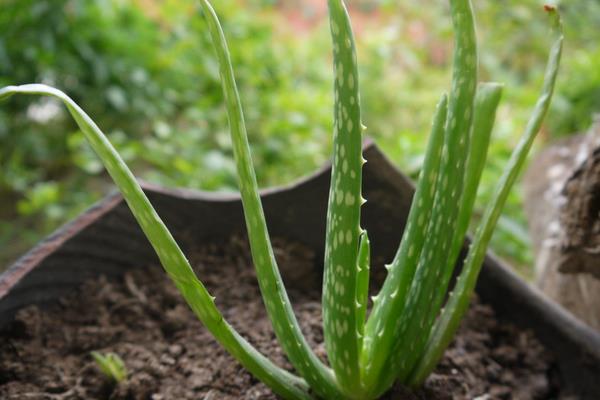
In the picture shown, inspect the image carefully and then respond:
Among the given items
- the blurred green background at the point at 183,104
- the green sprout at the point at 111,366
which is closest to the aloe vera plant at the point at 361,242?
the green sprout at the point at 111,366

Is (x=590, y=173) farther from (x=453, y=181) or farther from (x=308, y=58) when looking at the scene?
(x=308, y=58)

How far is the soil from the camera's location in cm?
56

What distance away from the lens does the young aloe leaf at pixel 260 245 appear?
42 cm

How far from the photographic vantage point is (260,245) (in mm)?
453

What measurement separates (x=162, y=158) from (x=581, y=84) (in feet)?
3.37

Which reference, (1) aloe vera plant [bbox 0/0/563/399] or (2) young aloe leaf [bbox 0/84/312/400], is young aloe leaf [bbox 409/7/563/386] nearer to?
(1) aloe vera plant [bbox 0/0/563/399]

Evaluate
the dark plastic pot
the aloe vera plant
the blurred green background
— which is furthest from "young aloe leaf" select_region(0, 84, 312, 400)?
the blurred green background

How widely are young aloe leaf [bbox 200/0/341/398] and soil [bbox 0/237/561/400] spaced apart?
69 mm

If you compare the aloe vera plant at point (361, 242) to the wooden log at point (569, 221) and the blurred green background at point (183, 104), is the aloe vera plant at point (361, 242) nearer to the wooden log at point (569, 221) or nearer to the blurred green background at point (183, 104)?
the wooden log at point (569, 221)

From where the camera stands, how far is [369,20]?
98.7 inches

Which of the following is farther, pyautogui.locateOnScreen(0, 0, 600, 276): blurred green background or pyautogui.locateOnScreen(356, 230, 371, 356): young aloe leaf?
pyautogui.locateOnScreen(0, 0, 600, 276): blurred green background

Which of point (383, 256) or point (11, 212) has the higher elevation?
point (383, 256)

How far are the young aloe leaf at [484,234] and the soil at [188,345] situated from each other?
1.5 inches

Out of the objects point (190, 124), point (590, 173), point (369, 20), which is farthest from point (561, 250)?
point (369, 20)
